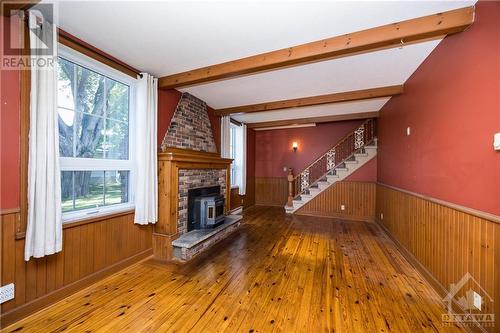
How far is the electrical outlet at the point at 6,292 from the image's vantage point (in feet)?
5.68

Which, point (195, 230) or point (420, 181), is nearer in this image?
point (420, 181)

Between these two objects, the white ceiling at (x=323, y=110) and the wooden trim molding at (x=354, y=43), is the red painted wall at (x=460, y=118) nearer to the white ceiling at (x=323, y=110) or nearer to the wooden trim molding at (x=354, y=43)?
the wooden trim molding at (x=354, y=43)

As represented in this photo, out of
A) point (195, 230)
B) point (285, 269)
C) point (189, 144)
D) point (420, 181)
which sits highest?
point (189, 144)

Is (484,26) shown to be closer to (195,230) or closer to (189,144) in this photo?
(189,144)

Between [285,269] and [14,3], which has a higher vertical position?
[14,3]

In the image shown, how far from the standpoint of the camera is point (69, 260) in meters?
2.22

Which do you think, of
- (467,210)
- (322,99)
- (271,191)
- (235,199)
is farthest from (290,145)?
(467,210)

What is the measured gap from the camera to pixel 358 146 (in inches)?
255

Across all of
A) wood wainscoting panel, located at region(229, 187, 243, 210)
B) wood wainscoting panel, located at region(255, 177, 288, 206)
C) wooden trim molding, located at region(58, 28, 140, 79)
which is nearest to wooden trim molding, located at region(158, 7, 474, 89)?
wooden trim molding, located at region(58, 28, 140, 79)

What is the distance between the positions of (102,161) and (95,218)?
28.2 inches

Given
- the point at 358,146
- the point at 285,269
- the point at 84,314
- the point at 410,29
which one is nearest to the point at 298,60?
the point at 410,29

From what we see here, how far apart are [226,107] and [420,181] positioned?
13.0 ft

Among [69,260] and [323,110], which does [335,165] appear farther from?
[69,260]

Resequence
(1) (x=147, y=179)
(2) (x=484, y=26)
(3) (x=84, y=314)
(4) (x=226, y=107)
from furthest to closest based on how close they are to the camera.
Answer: (4) (x=226, y=107), (1) (x=147, y=179), (3) (x=84, y=314), (2) (x=484, y=26)
